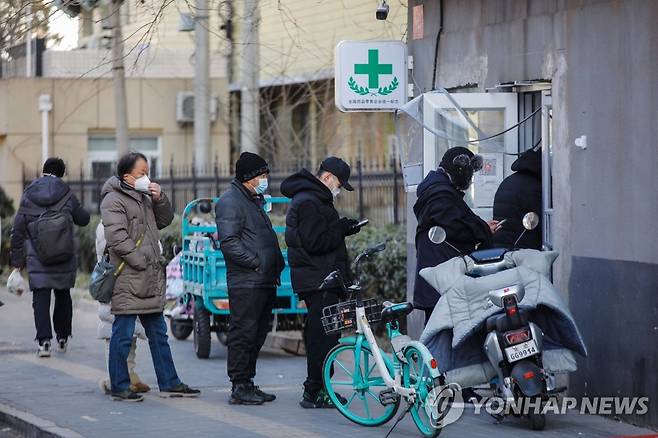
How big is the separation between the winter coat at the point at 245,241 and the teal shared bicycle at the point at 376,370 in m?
0.61

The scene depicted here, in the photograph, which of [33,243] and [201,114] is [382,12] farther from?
[201,114]

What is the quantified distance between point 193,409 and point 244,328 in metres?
0.72

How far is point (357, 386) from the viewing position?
31.1 feet

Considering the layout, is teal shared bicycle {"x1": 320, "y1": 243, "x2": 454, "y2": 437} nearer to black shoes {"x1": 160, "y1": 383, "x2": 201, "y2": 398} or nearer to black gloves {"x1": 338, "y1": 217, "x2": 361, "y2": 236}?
black gloves {"x1": 338, "y1": 217, "x2": 361, "y2": 236}

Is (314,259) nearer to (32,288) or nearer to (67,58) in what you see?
(32,288)

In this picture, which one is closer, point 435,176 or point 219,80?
point 435,176

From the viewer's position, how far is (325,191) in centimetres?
1029

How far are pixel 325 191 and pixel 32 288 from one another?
494 cm

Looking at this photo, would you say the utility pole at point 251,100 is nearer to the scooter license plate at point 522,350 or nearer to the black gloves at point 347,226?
the black gloves at point 347,226

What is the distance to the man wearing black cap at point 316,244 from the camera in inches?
402

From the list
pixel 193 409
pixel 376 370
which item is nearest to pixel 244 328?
pixel 193 409

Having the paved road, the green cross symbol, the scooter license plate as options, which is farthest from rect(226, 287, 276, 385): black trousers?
the green cross symbol

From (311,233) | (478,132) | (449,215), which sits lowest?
(311,233)

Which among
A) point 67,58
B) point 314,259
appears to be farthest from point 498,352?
point 67,58
